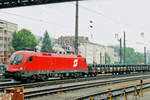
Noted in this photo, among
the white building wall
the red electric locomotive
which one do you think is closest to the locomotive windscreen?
the red electric locomotive

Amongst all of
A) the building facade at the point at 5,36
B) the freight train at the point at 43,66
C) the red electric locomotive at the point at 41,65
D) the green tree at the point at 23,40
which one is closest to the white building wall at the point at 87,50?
the green tree at the point at 23,40

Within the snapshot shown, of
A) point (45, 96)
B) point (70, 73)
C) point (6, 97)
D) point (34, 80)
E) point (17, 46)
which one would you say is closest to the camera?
point (6, 97)

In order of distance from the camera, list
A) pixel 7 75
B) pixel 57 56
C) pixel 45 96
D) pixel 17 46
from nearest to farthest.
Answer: pixel 45 96
pixel 7 75
pixel 57 56
pixel 17 46

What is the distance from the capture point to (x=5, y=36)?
9088 centimetres

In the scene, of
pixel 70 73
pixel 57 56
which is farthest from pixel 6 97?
pixel 70 73

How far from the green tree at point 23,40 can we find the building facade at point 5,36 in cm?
336

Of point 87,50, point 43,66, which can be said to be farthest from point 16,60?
point 87,50

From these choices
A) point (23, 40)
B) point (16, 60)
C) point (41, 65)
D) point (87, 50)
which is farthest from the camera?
point (87, 50)

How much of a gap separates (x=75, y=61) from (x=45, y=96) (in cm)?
1437

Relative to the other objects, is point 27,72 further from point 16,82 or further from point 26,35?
point 26,35

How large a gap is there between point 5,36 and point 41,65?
2775 inches

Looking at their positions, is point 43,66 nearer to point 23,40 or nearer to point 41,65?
point 41,65

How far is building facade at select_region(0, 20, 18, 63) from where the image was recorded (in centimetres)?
8738

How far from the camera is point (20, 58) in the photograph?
23.1 metres
